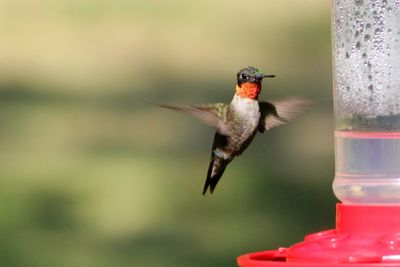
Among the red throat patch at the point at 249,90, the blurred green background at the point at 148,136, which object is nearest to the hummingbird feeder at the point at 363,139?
the red throat patch at the point at 249,90

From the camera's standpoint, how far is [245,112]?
134 inches

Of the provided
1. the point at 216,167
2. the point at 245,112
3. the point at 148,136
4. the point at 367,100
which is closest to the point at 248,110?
the point at 245,112

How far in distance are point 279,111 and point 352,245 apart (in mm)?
1069

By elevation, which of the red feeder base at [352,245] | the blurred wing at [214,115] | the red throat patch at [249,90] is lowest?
the red feeder base at [352,245]

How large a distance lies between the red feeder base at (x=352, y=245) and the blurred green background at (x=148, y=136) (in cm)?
275

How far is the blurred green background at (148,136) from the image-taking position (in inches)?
211

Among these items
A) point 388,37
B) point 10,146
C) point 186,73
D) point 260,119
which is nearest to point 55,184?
point 10,146

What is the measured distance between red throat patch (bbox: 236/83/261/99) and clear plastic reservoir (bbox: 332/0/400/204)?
523mm

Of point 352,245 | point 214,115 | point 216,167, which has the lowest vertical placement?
point 352,245

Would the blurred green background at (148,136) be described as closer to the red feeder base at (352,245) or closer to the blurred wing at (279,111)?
the blurred wing at (279,111)

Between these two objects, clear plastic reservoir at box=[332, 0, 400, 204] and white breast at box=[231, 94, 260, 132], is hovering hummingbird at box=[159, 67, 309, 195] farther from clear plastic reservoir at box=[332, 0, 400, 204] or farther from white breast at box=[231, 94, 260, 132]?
clear plastic reservoir at box=[332, 0, 400, 204]

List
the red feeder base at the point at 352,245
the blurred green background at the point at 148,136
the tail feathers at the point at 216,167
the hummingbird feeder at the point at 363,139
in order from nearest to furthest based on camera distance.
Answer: the red feeder base at the point at 352,245, the hummingbird feeder at the point at 363,139, the tail feathers at the point at 216,167, the blurred green background at the point at 148,136

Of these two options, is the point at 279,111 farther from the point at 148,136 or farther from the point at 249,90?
the point at 148,136

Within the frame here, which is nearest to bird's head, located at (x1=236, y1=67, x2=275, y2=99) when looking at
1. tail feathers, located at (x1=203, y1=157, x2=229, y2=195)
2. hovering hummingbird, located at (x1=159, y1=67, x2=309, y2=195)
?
hovering hummingbird, located at (x1=159, y1=67, x2=309, y2=195)
